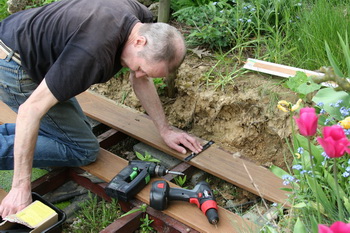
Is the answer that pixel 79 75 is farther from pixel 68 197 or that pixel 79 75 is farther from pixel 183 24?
pixel 183 24

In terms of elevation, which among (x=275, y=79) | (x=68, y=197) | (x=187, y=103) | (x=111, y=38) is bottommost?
(x=68, y=197)

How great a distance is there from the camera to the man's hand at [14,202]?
2529mm

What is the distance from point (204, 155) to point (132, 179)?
Answer: 602mm

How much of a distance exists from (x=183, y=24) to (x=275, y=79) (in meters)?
1.26

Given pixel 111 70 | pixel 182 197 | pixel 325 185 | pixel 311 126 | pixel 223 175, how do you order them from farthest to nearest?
pixel 223 175 < pixel 182 197 < pixel 111 70 < pixel 325 185 < pixel 311 126

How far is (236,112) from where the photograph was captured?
3.41 m

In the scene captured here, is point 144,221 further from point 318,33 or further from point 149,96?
point 318,33

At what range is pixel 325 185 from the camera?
221 centimetres

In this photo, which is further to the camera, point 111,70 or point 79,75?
point 111,70

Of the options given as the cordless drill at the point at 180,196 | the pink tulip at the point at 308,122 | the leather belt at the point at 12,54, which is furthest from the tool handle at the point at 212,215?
the leather belt at the point at 12,54

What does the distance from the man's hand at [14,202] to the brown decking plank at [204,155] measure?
106cm

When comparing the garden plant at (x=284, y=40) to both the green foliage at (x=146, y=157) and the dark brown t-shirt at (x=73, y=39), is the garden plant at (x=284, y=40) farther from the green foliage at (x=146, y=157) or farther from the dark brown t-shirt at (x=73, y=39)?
the dark brown t-shirt at (x=73, y=39)

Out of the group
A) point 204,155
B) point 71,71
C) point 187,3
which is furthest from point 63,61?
point 187,3

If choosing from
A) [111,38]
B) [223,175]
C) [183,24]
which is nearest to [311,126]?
[111,38]
